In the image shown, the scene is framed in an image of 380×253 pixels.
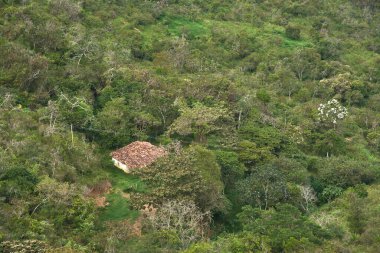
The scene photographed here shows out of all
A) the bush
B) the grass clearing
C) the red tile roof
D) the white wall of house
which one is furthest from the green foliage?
the bush

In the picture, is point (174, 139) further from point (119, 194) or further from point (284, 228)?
point (284, 228)

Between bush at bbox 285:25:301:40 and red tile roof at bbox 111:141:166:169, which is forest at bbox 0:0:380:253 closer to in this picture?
red tile roof at bbox 111:141:166:169

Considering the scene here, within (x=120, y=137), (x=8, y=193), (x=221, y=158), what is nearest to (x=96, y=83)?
(x=120, y=137)

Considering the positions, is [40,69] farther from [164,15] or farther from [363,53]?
[363,53]

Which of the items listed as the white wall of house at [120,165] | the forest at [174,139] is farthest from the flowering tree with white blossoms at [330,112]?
the white wall of house at [120,165]

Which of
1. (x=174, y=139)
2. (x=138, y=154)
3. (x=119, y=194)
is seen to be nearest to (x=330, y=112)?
(x=174, y=139)

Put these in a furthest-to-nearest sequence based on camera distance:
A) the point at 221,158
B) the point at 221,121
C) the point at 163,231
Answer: the point at 221,121 < the point at 221,158 < the point at 163,231

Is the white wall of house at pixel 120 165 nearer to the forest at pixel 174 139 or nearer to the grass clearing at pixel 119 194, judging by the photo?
the grass clearing at pixel 119 194
